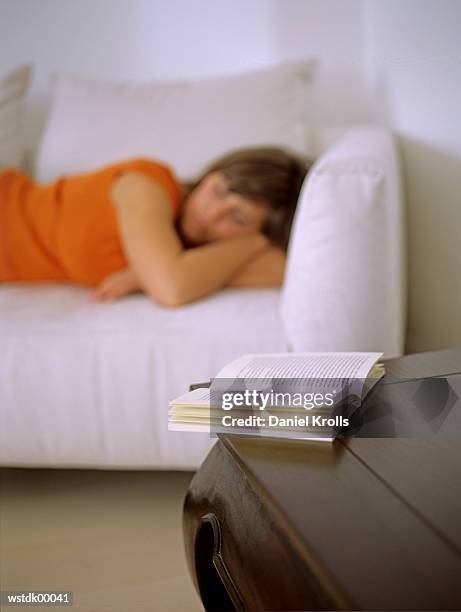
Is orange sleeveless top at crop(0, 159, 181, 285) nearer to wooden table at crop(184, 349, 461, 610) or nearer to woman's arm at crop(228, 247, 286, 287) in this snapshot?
woman's arm at crop(228, 247, 286, 287)

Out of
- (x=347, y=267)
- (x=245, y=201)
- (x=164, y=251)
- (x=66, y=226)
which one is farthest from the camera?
(x=66, y=226)

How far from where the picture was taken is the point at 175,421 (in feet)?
2.54

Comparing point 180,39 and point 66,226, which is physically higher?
point 180,39

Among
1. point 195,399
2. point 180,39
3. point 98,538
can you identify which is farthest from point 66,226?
point 195,399

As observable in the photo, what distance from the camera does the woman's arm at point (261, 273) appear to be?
1.59 metres

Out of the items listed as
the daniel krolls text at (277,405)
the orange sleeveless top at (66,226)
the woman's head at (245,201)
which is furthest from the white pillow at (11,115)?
the daniel krolls text at (277,405)

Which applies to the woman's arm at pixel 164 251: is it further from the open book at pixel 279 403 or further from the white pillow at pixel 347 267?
the open book at pixel 279 403

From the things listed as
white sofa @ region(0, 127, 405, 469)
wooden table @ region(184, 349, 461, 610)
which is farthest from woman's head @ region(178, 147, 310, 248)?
wooden table @ region(184, 349, 461, 610)

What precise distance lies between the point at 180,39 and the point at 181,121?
52cm

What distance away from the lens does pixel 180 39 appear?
2379 mm

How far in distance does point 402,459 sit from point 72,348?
824 mm

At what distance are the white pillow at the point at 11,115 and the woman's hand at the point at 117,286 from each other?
2.45ft

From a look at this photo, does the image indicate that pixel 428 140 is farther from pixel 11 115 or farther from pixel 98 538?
pixel 11 115

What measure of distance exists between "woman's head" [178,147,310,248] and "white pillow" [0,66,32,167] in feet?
2.23
